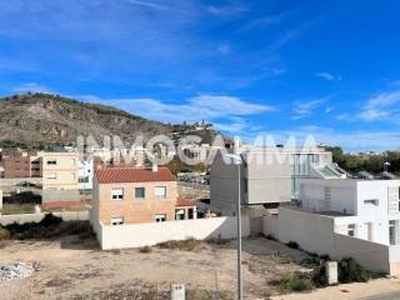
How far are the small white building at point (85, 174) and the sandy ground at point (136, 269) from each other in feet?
182

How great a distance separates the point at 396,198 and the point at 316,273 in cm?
1189

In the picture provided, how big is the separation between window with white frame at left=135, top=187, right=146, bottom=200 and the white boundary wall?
4107 mm

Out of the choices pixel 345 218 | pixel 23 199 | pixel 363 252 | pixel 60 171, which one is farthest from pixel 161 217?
pixel 60 171

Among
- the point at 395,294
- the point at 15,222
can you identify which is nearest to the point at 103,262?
the point at 395,294

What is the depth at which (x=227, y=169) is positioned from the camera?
1876 inches

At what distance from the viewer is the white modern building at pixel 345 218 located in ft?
88.4

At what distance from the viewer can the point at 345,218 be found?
90.3 ft

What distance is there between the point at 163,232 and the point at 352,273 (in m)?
14.7

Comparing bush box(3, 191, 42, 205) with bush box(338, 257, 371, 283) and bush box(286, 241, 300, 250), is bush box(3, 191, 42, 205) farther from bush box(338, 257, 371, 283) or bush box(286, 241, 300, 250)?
bush box(338, 257, 371, 283)

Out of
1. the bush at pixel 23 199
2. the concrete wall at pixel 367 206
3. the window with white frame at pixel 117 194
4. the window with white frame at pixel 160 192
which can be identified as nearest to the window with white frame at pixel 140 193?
the window with white frame at pixel 160 192

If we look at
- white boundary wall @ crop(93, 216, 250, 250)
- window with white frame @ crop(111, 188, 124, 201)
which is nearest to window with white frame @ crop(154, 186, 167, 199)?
window with white frame @ crop(111, 188, 124, 201)

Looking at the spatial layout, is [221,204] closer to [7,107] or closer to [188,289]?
[188,289]

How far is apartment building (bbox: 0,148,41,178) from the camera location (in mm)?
114637

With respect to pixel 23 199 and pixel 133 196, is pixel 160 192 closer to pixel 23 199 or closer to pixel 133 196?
pixel 133 196
